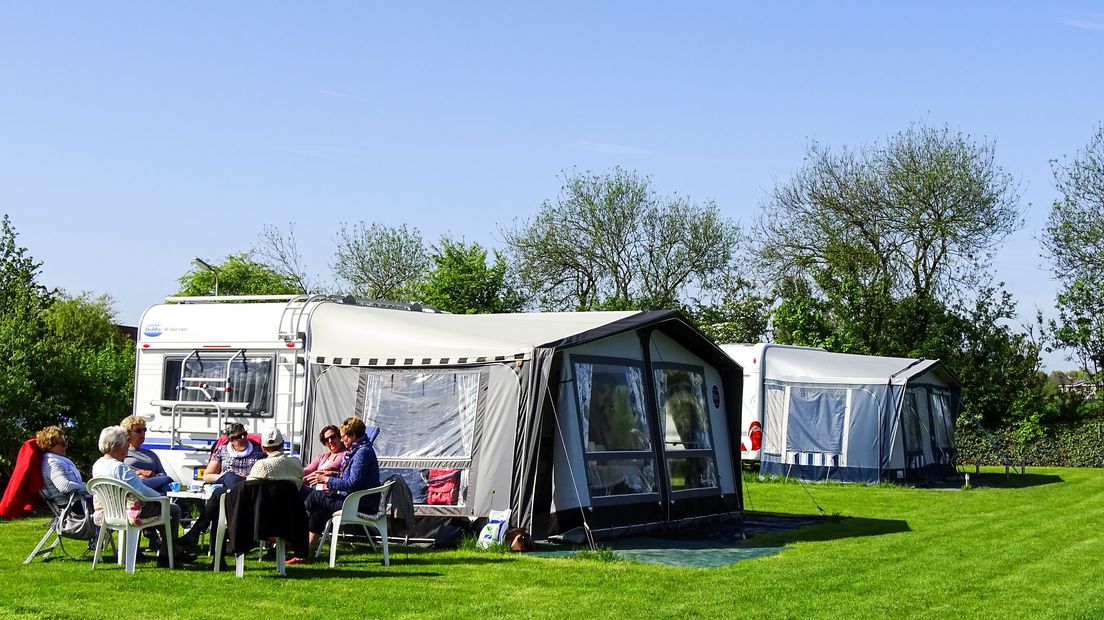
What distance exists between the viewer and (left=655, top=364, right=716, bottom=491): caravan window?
40.5ft

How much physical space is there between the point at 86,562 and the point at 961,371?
72.3 feet

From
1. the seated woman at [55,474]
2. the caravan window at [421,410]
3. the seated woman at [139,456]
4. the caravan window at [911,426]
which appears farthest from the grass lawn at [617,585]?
the caravan window at [911,426]

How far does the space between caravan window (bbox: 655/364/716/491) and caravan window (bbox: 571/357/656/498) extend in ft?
1.24

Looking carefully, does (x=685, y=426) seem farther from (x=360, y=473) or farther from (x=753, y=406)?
(x=753, y=406)

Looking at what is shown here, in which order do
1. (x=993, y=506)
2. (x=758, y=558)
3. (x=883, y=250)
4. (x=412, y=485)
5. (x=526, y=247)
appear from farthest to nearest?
1. (x=526, y=247)
2. (x=883, y=250)
3. (x=993, y=506)
4. (x=412, y=485)
5. (x=758, y=558)

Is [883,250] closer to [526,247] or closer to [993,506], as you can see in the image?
[526,247]

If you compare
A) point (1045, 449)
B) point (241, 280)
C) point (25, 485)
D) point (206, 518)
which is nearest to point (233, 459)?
point (206, 518)

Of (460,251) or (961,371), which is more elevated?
(460,251)

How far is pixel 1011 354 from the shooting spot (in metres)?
28.0

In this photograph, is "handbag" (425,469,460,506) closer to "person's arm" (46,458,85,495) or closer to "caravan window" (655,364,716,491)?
"caravan window" (655,364,716,491)

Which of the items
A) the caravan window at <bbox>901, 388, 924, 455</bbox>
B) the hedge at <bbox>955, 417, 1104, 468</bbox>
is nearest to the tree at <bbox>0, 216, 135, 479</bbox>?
the caravan window at <bbox>901, 388, 924, 455</bbox>

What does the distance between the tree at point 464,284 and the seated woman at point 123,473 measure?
1781cm

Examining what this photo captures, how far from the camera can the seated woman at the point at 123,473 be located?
8875 mm

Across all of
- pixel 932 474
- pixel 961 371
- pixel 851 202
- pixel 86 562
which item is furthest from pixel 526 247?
pixel 86 562
